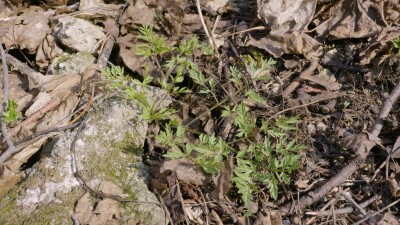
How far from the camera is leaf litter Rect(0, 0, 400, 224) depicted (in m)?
2.82

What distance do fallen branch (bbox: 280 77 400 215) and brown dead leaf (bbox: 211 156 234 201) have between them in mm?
447

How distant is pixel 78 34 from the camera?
354cm

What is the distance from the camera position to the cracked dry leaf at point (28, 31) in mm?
3555

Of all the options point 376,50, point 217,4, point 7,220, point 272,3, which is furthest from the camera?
point 217,4

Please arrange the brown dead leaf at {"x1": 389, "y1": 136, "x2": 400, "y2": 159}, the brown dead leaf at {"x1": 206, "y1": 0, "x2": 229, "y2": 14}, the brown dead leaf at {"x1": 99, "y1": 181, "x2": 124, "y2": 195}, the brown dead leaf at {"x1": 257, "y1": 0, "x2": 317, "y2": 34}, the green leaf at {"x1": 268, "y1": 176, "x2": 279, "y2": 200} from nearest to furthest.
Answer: the green leaf at {"x1": 268, "y1": 176, "x2": 279, "y2": 200} < the brown dead leaf at {"x1": 99, "y1": 181, "x2": 124, "y2": 195} < the brown dead leaf at {"x1": 389, "y1": 136, "x2": 400, "y2": 159} < the brown dead leaf at {"x1": 257, "y1": 0, "x2": 317, "y2": 34} < the brown dead leaf at {"x1": 206, "y1": 0, "x2": 229, "y2": 14}

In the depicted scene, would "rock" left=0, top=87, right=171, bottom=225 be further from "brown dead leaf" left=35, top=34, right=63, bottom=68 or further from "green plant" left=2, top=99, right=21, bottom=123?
"brown dead leaf" left=35, top=34, right=63, bottom=68

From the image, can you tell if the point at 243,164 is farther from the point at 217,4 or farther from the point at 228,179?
the point at 217,4

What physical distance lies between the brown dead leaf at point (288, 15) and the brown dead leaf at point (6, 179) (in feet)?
7.79

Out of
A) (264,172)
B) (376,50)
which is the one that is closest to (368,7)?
(376,50)

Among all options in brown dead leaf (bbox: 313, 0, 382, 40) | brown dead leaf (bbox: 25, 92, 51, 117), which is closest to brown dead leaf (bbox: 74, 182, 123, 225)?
brown dead leaf (bbox: 25, 92, 51, 117)

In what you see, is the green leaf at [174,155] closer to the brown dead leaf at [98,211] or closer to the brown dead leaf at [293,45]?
the brown dead leaf at [98,211]

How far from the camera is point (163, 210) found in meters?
2.77

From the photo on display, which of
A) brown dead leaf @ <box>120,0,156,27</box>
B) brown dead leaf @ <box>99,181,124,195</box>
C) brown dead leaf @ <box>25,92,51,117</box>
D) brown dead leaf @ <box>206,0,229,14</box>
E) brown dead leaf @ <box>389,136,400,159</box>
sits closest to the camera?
brown dead leaf @ <box>99,181,124,195</box>

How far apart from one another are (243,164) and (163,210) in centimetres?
63
